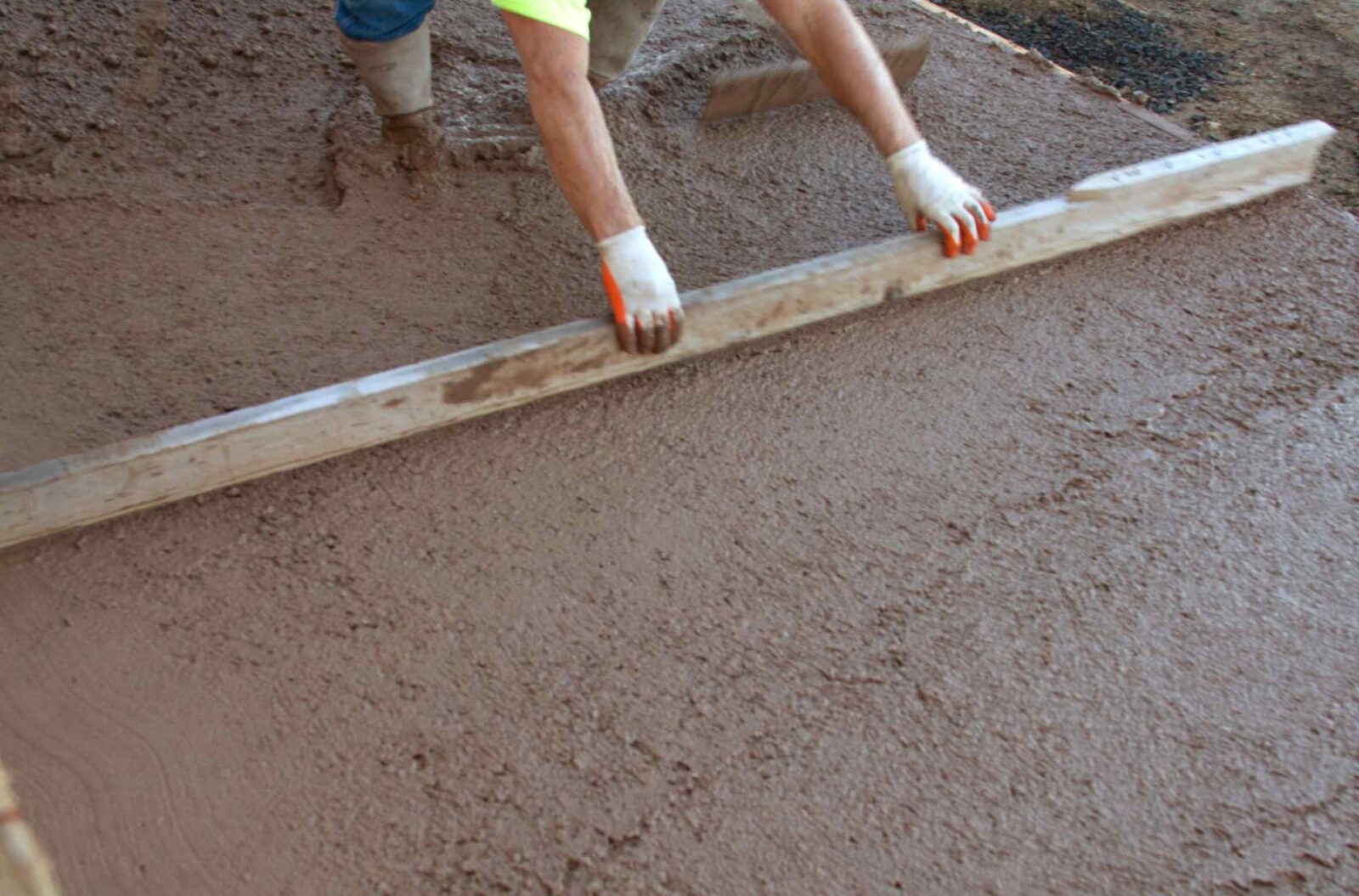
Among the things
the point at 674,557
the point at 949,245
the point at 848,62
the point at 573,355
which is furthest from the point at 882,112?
the point at 674,557

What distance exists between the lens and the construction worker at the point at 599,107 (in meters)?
1.91

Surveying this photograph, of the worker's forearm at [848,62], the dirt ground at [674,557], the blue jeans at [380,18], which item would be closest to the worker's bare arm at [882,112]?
the worker's forearm at [848,62]

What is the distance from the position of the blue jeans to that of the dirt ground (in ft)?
0.98

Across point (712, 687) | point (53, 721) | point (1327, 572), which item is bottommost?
point (1327, 572)

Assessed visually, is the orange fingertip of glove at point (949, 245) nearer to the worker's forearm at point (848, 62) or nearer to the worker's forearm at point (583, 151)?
the worker's forearm at point (848, 62)

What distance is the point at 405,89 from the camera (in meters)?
2.71

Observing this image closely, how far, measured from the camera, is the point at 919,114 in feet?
10.2

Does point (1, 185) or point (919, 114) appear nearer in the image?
point (1, 185)

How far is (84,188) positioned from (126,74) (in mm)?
546

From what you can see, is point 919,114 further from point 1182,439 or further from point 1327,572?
point 1327,572

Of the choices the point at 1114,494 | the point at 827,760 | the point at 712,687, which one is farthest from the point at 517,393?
the point at 1114,494

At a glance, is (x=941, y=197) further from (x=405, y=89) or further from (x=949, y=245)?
(x=405, y=89)

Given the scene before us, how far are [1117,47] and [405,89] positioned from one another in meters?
2.60

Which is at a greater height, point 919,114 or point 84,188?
point 84,188
